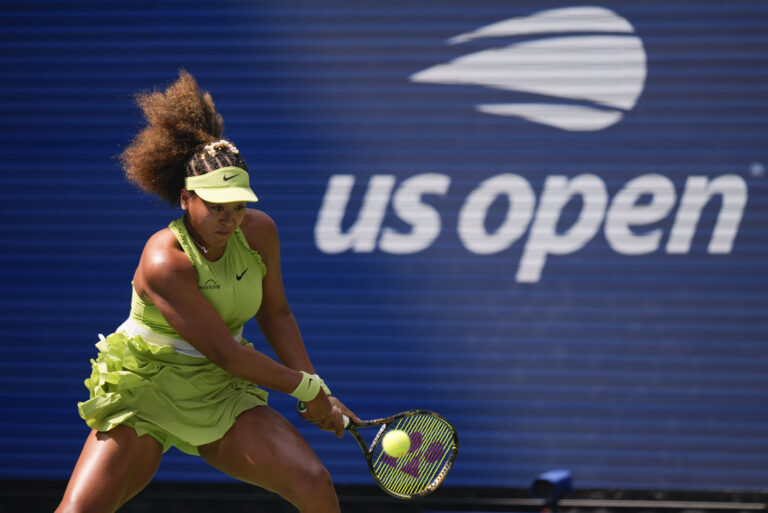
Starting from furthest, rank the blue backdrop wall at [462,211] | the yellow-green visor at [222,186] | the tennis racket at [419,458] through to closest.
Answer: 1. the blue backdrop wall at [462,211]
2. the tennis racket at [419,458]
3. the yellow-green visor at [222,186]

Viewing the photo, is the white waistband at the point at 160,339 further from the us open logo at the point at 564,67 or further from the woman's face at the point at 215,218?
the us open logo at the point at 564,67

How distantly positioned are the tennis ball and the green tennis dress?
0.57 m

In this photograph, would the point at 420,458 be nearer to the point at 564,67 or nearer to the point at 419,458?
the point at 419,458

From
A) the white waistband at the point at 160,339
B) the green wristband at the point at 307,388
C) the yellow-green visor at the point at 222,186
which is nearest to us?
the yellow-green visor at the point at 222,186

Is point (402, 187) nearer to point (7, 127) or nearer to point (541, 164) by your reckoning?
point (541, 164)

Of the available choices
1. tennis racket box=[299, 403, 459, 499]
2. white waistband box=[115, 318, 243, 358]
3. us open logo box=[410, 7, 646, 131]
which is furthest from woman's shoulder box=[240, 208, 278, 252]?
us open logo box=[410, 7, 646, 131]

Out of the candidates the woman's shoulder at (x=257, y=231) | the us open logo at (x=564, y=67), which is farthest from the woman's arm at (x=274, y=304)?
the us open logo at (x=564, y=67)

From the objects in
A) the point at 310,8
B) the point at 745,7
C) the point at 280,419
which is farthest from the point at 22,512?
the point at 745,7

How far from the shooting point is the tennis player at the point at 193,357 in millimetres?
3463

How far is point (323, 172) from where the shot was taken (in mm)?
6039

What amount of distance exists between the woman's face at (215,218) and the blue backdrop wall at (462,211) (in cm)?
253

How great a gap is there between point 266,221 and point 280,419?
2.57 feet

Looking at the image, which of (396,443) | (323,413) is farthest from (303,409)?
(396,443)

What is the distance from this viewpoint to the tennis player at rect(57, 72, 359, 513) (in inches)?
136
